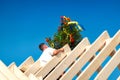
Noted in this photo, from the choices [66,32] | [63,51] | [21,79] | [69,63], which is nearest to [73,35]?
[66,32]

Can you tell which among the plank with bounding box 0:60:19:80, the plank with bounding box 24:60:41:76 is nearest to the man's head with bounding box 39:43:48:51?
the plank with bounding box 24:60:41:76

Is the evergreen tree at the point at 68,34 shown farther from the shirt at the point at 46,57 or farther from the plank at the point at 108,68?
the plank at the point at 108,68

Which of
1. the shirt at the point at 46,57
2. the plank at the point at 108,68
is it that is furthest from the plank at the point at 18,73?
the shirt at the point at 46,57

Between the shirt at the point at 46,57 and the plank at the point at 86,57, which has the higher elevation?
the shirt at the point at 46,57

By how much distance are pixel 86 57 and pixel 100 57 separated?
540mm

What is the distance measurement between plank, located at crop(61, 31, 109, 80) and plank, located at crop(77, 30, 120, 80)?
427 mm

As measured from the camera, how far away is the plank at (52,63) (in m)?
7.14

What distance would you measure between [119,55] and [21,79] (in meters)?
1.96

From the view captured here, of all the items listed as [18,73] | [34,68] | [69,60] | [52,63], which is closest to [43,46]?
[34,68]

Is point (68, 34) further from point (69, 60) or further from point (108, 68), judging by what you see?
point (108, 68)

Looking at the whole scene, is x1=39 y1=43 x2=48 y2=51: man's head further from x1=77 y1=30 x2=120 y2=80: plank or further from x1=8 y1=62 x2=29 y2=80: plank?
x1=8 y1=62 x2=29 y2=80: plank

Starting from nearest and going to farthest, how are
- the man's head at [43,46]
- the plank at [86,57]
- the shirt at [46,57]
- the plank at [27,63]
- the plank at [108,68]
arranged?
1. the plank at [108,68]
2. the plank at [86,57]
3. the shirt at [46,57]
4. the plank at [27,63]
5. the man's head at [43,46]

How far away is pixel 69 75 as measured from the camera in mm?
6387

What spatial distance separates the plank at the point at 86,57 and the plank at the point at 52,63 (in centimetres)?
82
